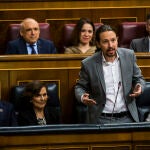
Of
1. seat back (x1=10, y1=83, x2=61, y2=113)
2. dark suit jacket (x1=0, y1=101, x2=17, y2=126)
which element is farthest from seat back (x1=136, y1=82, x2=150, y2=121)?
dark suit jacket (x1=0, y1=101, x2=17, y2=126)

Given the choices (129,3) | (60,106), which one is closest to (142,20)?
(129,3)

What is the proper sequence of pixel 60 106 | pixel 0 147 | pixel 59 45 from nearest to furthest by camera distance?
pixel 0 147 < pixel 60 106 < pixel 59 45

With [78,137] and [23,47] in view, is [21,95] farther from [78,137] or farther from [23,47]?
[78,137]

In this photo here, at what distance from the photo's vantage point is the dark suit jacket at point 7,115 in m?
1.56

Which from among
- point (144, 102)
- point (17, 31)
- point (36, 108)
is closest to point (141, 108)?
point (144, 102)

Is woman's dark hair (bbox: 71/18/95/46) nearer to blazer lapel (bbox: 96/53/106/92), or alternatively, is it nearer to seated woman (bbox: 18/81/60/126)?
seated woman (bbox: 18/81/60/126)

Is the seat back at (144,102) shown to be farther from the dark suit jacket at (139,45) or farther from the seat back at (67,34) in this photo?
the seat back at (67,34)

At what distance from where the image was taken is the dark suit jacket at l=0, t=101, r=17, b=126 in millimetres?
1557

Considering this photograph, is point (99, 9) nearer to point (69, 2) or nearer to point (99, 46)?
point (69, 2)

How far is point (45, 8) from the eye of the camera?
2.25 metres

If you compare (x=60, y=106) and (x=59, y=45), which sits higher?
(x=59, y=45)

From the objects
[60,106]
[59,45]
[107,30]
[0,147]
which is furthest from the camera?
[59,45]

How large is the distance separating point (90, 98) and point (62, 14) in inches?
35.1

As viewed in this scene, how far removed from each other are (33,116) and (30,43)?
1.50 feet
